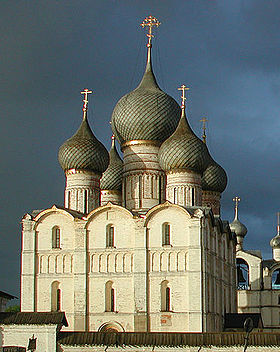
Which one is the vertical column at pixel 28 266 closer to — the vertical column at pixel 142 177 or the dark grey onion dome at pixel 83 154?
the dark grey onion dome at pixel 83 154

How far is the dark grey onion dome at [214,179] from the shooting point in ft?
149

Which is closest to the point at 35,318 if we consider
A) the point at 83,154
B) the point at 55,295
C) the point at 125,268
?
the point at 125,268

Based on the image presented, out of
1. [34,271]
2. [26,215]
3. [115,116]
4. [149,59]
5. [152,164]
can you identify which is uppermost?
[149,59]

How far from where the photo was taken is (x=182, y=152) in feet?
119

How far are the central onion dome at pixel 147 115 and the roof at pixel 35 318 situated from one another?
13.9 metres

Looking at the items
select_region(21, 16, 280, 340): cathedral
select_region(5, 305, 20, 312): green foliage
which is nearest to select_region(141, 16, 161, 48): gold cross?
select_region(21, 16, 280, 340): cathedral

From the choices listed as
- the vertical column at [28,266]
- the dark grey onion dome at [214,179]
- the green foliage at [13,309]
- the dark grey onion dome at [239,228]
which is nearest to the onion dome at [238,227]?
the dark grey onion dome at [239,228]

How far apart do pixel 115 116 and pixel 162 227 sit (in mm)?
8315

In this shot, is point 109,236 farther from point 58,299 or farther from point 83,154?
point 83,154

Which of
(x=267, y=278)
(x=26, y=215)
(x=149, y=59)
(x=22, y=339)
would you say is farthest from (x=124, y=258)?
(x=267, y=278)

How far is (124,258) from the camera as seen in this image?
111ft

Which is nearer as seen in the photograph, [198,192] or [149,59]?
[198,192]

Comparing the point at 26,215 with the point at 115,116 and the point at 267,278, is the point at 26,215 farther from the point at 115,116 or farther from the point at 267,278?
the point at 267,278

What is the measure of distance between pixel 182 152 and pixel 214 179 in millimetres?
9832
